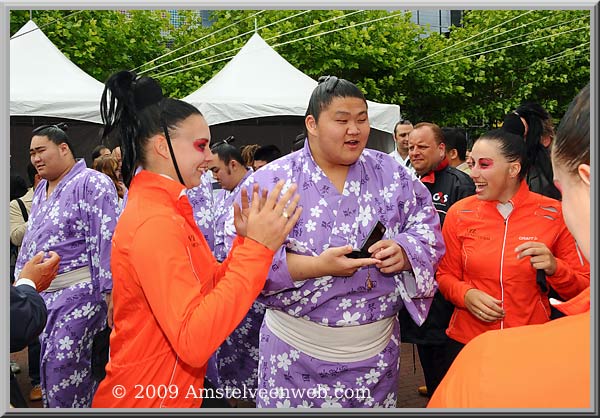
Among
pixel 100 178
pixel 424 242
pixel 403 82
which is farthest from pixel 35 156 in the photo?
pixel 403 82

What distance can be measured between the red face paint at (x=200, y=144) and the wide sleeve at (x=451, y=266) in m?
1.55

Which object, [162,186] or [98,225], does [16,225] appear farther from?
[162,186]

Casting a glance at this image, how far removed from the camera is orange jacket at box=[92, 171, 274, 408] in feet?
5.03

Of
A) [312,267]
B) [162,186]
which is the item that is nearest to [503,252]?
[312,267]

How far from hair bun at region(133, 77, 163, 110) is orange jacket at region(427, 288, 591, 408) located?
4.61 feet

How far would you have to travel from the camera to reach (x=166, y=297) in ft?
5.03

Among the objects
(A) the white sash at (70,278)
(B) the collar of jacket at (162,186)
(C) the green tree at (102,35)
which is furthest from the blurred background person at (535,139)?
(C) the green tree at (102,35)

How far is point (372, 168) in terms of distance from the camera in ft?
8.06

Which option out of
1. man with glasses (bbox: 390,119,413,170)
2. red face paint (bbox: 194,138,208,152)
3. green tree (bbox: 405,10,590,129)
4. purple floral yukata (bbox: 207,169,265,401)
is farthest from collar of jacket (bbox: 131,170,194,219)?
green tree (bbox: 405,10,590,129)

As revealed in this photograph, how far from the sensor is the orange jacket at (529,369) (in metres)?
0.77

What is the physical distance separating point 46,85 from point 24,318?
6.88m

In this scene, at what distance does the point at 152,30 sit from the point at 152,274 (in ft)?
37.4

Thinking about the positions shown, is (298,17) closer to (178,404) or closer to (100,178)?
(100,178)

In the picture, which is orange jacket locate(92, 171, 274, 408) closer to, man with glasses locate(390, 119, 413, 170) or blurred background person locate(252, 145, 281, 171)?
blurred background person locate(252, 145, 281, 171)
